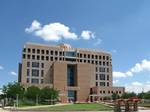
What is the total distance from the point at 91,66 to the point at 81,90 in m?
14.3

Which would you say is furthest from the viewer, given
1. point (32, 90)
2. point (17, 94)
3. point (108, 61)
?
point (108, 61)

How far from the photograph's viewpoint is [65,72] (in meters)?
171

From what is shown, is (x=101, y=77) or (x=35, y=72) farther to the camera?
(x=101, y=77)

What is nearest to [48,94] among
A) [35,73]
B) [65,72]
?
[65,72]

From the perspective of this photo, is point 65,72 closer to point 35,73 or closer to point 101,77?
point 35,73

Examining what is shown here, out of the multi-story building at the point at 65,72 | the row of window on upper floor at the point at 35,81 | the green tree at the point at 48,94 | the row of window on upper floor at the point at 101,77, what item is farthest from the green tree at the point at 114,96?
the green tree at the point at 48,94

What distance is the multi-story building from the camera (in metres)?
169

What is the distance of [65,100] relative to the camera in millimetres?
166125

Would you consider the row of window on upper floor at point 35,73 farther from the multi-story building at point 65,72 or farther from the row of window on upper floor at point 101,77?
the row of window on upper floor at point 101,77

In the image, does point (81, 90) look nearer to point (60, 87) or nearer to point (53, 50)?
point (60, 87)

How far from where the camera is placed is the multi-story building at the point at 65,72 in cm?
16888

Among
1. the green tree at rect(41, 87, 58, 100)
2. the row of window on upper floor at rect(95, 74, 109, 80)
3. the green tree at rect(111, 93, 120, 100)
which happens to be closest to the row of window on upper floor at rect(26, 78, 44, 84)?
the row of window on upper floor at rect(95, 74, 109, 80)

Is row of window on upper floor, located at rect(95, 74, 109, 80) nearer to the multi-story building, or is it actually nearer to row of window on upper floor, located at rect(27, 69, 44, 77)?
the multi-story building

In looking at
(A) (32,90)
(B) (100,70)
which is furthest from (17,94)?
(B) (100,70)
